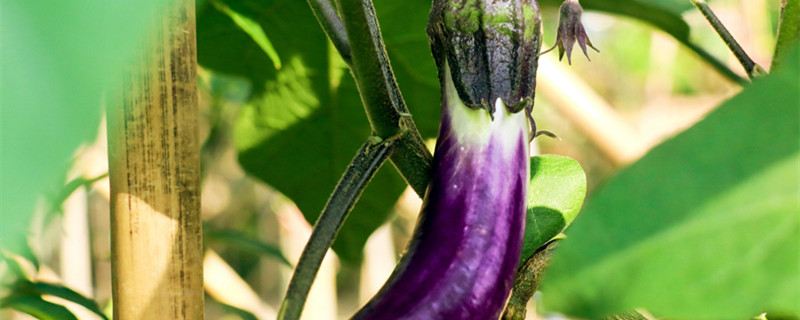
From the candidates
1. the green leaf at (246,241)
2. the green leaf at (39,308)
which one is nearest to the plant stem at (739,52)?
the green leaf at (39,308)

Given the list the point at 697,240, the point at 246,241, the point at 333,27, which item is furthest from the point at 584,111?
the point at 697,240

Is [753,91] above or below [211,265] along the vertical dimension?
below

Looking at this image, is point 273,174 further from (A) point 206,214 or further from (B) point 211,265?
(A) point 206,214

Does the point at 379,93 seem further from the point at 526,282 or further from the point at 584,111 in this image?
the point at 584,111

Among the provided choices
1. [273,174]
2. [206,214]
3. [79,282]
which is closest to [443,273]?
[273,174]

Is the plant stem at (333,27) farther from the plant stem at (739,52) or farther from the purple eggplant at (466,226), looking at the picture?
the plant stem at (739,52)

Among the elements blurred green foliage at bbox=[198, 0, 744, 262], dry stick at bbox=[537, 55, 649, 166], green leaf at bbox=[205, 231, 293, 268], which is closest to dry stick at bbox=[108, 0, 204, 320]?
blurred green foliage at bbox=[198, 0, 744, 262]
